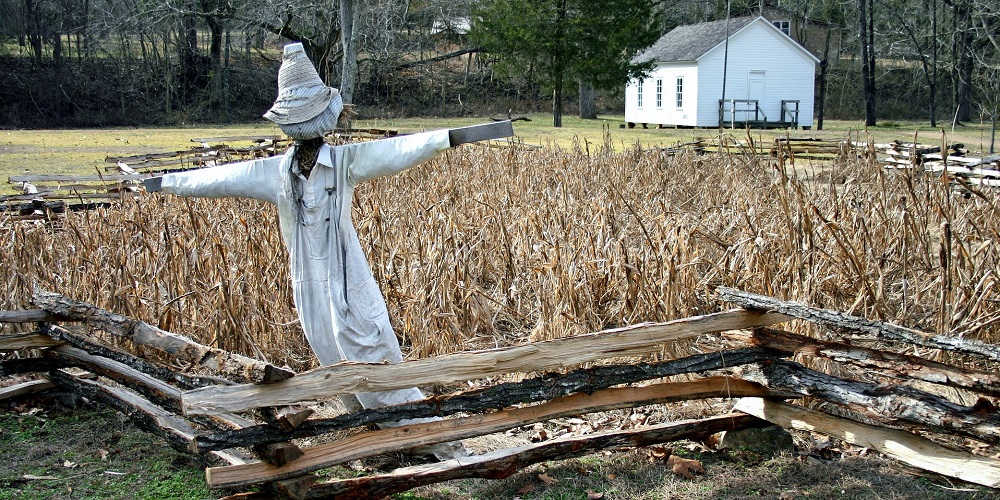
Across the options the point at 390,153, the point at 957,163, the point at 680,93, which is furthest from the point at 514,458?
the point at 680,93

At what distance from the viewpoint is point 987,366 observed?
4500 millimetres

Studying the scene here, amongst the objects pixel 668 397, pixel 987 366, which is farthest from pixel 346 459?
pixel 987 366

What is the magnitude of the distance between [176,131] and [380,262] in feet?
77.8

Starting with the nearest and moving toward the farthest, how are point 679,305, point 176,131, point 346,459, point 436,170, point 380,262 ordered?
1. point 346,459
2. point 679,305
3. point 380,262
4. point 436,170
5. point 176,131

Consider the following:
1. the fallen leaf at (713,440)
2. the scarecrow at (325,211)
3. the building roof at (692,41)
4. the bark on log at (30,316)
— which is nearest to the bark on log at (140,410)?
the bark on log at (30,316)

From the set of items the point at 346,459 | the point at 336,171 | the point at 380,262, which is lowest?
the point at 346,459

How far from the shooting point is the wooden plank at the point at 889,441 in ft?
11.1

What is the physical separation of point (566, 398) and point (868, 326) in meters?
1.21

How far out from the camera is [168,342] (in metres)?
3.79

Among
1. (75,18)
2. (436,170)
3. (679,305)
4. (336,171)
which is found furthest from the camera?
(75,18)

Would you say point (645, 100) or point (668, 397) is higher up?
point (645, 100)

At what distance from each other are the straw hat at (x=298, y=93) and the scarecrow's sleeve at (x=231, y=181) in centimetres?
24

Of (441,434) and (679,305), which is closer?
(441,434)

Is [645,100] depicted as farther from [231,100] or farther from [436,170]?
[436,170]
